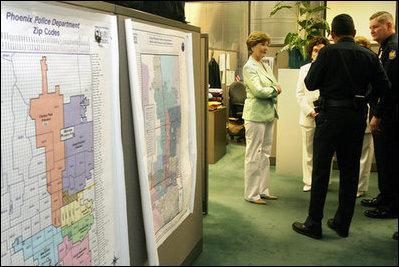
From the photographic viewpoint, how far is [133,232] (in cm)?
137

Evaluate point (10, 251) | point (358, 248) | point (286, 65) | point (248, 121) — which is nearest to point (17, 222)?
point (10, 251)

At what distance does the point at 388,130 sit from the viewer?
2488mm

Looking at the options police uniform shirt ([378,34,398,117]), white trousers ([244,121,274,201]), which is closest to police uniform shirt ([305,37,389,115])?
police uniform shirt ([378,34,398,117])

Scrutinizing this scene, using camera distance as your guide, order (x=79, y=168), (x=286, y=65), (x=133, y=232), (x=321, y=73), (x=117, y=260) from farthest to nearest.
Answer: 1. (x=286, y=65)
2. (x=321, y=73)
3. (x=133, y=232)
4. (x=117, y=260)
5. (x=79, y=168)

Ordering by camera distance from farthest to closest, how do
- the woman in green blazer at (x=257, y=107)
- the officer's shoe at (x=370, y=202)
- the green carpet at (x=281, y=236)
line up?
the officer's shoe at (x=370, y=202)
the woman in green blazer at (x=257, y=107)
the green carpet at (x=281, y=236)

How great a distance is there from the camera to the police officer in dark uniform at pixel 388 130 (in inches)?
94.1

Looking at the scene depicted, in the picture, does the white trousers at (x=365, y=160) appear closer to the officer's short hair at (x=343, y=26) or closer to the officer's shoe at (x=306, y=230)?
the officer's shoe at (x=306, y=230)

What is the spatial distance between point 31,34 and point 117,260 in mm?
707

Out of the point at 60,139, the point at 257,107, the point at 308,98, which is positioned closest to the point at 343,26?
the point at 257,107

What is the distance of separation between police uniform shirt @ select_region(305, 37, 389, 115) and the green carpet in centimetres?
80

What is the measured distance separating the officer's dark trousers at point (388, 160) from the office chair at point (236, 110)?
2280mm

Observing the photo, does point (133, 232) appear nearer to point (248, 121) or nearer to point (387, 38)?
point (248, 121)

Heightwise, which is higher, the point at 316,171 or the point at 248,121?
the point at 248,121

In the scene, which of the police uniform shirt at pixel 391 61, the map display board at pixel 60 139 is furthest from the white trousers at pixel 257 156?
the map display board at pixel 60 139
